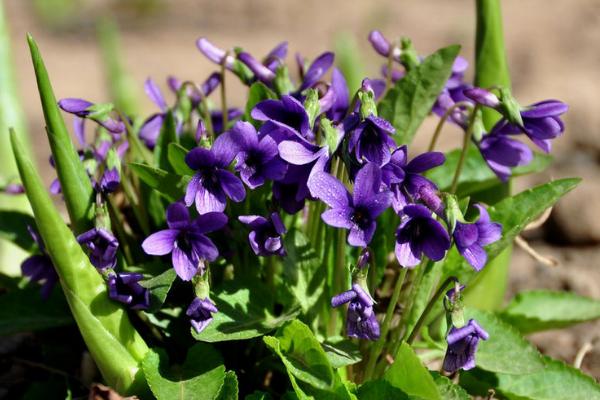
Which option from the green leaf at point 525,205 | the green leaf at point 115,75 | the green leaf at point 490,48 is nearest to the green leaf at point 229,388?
the green leaf at point 525,205

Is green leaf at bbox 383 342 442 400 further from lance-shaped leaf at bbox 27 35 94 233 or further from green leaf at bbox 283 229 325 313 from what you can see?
lance-shaped leaf at bbox 27 35 94 233

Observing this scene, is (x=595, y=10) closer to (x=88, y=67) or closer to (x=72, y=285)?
(x=88, y=67)

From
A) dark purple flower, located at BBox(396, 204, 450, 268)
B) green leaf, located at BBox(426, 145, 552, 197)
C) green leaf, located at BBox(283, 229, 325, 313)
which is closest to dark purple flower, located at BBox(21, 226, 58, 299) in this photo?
green leaf, located at BBox(283, 229, 325, 313)

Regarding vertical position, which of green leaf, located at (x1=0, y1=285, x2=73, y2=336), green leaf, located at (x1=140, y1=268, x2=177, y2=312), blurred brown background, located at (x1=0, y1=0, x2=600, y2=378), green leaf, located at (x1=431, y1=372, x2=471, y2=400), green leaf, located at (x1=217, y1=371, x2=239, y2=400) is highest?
green leaf, located at (x1=140, y1=268, x2=177, y2=312)

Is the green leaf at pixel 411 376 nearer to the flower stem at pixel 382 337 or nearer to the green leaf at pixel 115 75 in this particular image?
the flower stem at pixel 382 337

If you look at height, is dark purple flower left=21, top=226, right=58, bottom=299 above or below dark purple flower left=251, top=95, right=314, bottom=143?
below

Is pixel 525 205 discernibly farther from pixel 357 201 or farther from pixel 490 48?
pixel 357 201
